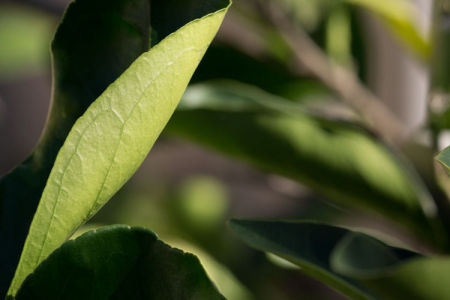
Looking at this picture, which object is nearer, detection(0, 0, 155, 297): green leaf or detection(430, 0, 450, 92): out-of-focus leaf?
detection(0, 0, 155, 297): green leaf

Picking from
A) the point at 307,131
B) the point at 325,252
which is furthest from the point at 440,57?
the point at 325,252

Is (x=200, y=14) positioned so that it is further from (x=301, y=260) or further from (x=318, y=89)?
(x=318, y=89)

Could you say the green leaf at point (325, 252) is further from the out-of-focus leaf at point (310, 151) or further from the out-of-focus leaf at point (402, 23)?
the out-of-focus leaf at point (402, 23)

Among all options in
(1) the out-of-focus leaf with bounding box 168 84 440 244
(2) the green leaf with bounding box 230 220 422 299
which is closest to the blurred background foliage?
(1) the out-of-focus leaf with bounding box 168 84 440 244

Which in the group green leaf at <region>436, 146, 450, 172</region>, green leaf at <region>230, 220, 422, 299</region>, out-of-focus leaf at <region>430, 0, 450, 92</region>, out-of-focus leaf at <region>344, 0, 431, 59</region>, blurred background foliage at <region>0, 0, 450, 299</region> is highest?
green leaf at <region>436, 146, 450, 172</region>

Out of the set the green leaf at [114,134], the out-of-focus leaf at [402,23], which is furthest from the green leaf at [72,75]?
the out-of-focus leaf at [402,23]

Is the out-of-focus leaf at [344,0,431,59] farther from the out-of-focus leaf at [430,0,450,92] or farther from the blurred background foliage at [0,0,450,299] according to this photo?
the out-of-focus leaf at [430,0,450,92]

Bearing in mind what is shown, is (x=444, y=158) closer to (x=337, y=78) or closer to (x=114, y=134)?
(x=114, y=134)
